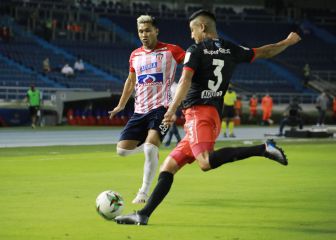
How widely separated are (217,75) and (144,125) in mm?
2933

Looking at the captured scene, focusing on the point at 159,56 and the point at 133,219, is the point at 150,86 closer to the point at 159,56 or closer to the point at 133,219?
the point at 159,56

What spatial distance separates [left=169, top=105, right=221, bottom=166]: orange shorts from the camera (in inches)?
403

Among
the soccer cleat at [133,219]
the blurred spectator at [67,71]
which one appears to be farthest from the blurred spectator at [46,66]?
the soccer cleat at [133,219]

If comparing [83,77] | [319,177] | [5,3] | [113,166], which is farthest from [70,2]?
[319,177]

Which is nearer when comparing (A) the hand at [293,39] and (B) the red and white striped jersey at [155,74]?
(A) the hand at [293,39]

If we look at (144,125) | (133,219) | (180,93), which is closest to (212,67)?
(180,93)

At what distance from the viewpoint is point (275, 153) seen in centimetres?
991

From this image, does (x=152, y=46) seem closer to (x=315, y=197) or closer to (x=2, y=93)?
(x=315, y=197)

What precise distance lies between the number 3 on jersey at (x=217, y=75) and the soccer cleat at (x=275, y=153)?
91 centimetres

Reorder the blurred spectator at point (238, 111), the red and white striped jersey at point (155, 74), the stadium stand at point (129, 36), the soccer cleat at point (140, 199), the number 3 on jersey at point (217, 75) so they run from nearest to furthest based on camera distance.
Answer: the number 3 on jersey at point (217, 75), the soccer cleat at point (140, 199), the red and white striped jersey at point (155, 74), the blurred spectator at point (238, 111), the stadium stand at point (129, 36)

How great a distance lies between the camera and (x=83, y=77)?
51.4 m

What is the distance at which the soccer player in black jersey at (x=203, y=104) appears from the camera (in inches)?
395

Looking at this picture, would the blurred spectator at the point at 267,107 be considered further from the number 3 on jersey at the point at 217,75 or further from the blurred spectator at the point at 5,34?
the number 3 on jersey at the point at 217,75

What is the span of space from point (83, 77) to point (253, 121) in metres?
10.0
